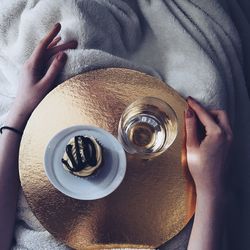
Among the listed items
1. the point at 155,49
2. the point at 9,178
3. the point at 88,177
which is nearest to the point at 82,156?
the point at 88,177

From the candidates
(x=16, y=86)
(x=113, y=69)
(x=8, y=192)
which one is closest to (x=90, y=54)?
(x=113, y=69)

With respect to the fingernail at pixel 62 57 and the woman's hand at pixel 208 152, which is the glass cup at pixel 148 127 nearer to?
the woman's hand at pixel 208 152

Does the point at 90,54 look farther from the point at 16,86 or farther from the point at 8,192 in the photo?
the point at 8,192

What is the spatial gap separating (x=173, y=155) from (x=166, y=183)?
5 centimetres

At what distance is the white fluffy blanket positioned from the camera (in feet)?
3.29

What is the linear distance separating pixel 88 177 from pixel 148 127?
0.14 m

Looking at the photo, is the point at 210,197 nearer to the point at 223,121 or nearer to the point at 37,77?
the point at 223,121

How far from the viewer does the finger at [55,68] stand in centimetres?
98

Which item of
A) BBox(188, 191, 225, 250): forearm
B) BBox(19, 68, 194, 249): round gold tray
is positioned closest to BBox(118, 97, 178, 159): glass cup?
BBox(19, 68, 194, 249): round gold tray

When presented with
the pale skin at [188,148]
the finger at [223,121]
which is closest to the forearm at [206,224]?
the pale skin at [188,148]

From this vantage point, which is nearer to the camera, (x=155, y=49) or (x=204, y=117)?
(x=204, y=117)

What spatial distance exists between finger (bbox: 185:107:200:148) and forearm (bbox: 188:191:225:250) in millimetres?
90

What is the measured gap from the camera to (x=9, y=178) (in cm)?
98

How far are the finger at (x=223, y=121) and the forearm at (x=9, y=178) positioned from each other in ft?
1.14
